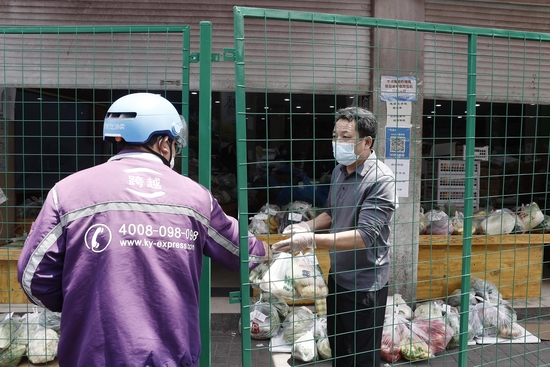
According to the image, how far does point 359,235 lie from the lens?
8.07 ft

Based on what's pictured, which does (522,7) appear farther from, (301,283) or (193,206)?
(193,206)

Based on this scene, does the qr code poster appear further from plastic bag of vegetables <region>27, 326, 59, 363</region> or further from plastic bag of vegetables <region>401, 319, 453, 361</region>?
plastic bag of vegetables <region>27, 326, 59, 363</region>

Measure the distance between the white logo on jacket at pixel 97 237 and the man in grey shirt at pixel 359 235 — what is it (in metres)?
0.94

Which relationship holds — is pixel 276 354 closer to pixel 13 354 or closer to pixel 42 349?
pixel 42 349

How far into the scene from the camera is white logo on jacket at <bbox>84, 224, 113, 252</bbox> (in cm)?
172

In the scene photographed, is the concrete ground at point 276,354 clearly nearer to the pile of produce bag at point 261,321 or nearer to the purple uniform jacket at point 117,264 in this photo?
the pile of produce bag at point 261,321

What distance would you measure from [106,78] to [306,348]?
3.31 metres

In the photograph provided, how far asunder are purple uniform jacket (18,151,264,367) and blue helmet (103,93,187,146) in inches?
4.7

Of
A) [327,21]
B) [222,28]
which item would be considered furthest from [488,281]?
[327,21]

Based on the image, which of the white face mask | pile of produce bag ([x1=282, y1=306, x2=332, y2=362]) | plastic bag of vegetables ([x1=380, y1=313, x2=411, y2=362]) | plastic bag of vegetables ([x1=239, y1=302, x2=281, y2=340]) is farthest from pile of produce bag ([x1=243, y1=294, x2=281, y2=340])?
the white face mask

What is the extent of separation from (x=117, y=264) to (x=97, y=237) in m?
0.12

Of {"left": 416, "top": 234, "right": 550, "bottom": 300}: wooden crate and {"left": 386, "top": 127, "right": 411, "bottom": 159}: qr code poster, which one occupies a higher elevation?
{"left": 386, "top": 127, "right": 411, "bottom": 159}: qr code poster

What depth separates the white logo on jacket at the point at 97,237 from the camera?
5.64 feet

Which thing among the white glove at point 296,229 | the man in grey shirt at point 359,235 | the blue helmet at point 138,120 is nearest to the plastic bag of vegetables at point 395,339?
the man in grey shirt at point 359,235
